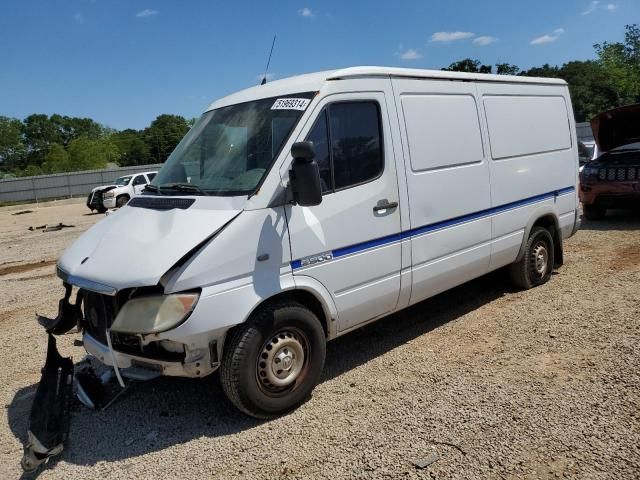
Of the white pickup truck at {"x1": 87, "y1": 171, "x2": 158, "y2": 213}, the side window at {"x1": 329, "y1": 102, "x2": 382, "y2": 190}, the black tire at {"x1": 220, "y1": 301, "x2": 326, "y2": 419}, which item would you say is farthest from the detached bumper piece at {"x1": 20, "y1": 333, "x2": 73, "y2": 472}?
the white pickup truck at {"x1": 87, "y1": 171, "x2": 158, "y2": 213}

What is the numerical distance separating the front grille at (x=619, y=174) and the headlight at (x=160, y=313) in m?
9.40

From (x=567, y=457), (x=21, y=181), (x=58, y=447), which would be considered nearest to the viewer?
(x=567, y=457)

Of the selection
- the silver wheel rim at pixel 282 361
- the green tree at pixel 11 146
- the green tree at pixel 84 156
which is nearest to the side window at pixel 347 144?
the silver wheel rim at pixel 282 361

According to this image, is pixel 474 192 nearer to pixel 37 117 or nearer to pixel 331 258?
pixel 331 258

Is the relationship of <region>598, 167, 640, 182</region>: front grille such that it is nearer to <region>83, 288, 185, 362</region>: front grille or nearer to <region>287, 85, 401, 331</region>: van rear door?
<region>287, 85, 401, 331</region>: van rear door

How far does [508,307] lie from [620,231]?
5.06 meters

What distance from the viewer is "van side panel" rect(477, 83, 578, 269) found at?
221 inches

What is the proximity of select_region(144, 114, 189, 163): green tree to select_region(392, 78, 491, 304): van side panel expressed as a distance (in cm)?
9682

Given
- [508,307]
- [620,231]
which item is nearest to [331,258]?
[508,307]

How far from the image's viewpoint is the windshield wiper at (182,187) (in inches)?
158

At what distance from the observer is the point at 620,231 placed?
9.65 meters

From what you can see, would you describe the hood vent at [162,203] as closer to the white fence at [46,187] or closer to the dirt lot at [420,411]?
the dirt lot at [420,411]

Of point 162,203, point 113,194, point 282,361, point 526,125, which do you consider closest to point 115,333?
point 162,203

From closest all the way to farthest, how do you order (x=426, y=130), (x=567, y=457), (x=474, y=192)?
(x=567, y=457), (x=426, y=130), (x=474, y=192)
